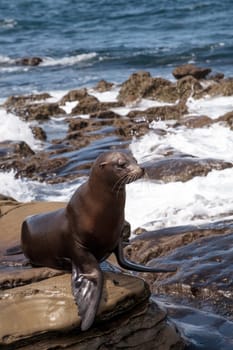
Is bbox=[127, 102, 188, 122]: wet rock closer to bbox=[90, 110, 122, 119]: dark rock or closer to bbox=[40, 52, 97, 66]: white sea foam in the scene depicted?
bbox=[90, 110, 122, 119]: dark rock

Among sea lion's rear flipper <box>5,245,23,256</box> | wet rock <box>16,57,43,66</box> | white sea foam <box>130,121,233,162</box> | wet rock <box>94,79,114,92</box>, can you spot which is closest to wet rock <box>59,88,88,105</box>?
wet rock <box>94,79,114,92</box>

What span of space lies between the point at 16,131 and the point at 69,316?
10481mm

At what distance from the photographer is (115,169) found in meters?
5.11

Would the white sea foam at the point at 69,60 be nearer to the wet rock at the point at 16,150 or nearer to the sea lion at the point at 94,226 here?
the wet rock at the point at 16,150

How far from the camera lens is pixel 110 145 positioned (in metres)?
13.1

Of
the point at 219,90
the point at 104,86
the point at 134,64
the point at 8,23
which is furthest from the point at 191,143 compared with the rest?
the point at 8,23

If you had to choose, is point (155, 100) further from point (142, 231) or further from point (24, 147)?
point (142, 231)

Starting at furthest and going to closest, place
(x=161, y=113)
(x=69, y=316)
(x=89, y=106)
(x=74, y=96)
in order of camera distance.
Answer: (x=74, y=96) < (x=89, y=106) < (x=161, y=113) < (x=69, y=316)

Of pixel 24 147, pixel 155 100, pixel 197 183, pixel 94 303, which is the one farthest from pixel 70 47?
pixel 94 303

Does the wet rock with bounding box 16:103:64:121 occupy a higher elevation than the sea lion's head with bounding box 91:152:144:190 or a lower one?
lower

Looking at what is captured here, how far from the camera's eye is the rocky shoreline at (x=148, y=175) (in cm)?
505

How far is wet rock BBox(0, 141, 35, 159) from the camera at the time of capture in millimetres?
12992

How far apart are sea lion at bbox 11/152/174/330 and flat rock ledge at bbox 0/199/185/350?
0.12 m

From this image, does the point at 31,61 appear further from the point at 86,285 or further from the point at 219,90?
the point at 86,285
